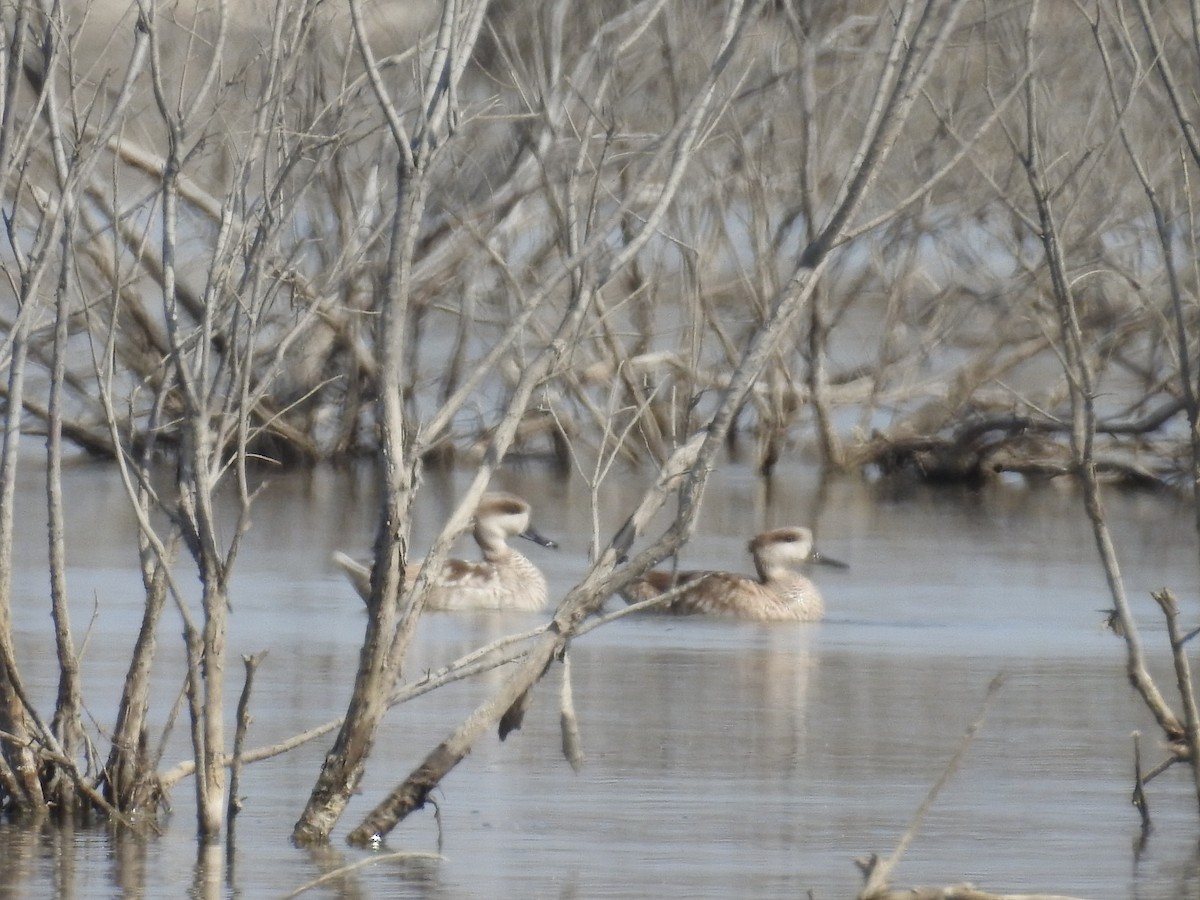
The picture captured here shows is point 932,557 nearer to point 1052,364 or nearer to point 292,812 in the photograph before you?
point 292,812

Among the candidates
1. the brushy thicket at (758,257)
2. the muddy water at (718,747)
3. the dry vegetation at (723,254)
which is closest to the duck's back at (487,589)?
the muddy water at (718,747)

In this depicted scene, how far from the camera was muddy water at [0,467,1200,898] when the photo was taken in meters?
6.34

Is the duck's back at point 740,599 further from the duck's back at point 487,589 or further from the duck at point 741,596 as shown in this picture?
the duck's back at point 487,589

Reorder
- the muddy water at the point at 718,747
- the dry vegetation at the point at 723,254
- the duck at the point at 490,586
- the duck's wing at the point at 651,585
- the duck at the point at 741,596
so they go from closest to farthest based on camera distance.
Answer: the muddy water at the point at 718,747
the duck at the point at 741,596
the duck's wing at the point at 651,585
the duck at the point at 490,586
the dry vegetation at the point at 723,254

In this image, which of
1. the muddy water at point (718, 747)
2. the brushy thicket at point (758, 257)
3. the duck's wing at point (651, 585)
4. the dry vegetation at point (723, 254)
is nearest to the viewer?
the muddy water at point (718, 747)

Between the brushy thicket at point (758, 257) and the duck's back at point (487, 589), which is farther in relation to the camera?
the brushy thicket at point (758, 257)

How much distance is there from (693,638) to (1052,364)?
17449 mm

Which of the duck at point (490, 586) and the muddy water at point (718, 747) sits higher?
the duck at point (490, 586)

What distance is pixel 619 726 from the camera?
29.3 ft

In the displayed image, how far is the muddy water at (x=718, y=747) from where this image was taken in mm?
6344

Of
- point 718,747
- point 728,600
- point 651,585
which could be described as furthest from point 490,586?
point 718,747

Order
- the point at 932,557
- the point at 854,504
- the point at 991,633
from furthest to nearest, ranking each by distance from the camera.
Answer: the point at 854,504, the point at 932,557, the point at 991,633

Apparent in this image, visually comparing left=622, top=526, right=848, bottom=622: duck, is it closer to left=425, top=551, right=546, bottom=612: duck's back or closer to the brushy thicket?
left=425, top=551, right=546, bottom=612: duck's back

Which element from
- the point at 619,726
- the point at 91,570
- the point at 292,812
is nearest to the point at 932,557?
the point at 91,570
